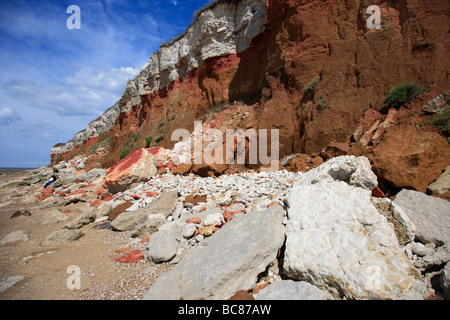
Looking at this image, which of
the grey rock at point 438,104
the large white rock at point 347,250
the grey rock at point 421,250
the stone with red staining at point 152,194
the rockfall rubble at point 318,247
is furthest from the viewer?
the stone with red staining at point 152,194

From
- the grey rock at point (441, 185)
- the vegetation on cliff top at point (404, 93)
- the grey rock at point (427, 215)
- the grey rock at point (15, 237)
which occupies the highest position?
the vegetation on cliff top at point (404, 93)

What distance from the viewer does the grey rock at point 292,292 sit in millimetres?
1941

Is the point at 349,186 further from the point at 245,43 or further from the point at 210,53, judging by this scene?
the point at 210,53

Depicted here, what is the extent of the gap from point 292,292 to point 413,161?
291 cm

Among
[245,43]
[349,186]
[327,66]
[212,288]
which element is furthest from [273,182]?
[245,43]

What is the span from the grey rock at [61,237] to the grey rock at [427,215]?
5796 mm

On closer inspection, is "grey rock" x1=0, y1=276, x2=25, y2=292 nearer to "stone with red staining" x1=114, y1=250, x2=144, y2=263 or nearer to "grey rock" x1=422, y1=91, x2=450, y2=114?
"stone with red staining" x1=114, y1=250, x2=144, y2=263

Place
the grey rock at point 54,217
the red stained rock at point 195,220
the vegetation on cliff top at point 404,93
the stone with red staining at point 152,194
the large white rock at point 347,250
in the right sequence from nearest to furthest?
1. the large white rock at point 347,250
2. the red stained rock at point 195,220
3. the vegetation on cliff top at point 404,93
4. the grey rock at point 54,217
5. the stone with red staining at point 152,194

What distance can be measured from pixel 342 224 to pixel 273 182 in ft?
9.10

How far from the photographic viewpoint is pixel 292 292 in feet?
6.71

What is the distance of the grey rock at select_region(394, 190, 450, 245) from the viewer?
7.79ft

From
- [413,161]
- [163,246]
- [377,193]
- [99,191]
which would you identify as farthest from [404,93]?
[99,191]

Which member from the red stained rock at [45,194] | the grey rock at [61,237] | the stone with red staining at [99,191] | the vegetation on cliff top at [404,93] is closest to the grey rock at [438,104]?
the vegetation on cliff top at [404,93]

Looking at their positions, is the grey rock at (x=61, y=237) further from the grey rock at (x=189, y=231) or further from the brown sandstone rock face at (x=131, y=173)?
the brown sandstone rock face at (x=131, y=173)
